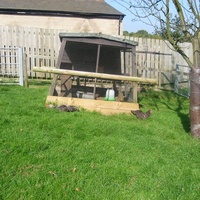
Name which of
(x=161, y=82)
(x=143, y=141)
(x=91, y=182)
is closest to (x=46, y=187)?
(x=91, y=182)

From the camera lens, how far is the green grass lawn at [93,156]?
119 inches

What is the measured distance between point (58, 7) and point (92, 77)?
1189 centimetres

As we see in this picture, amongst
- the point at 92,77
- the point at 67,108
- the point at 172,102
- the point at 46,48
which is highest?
the point at 46,48

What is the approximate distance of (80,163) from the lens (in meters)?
3.60

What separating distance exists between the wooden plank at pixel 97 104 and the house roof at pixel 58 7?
36.7 ft

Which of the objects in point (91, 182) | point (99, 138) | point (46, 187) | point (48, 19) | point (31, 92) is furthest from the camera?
point (48, 19)

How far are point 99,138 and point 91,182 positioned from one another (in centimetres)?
144

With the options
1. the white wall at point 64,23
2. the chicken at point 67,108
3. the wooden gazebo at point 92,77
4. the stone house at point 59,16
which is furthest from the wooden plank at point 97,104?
the white wall at point 64,23

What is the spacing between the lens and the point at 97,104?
21.0 ft

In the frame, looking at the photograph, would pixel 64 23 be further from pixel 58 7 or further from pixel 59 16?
pixel 58 7

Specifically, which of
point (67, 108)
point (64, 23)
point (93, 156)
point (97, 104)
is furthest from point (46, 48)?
point (93, 156)

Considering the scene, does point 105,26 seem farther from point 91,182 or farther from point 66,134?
point 91,182

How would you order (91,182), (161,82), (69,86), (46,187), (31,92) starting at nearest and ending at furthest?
(46,187), (91,182), (69,86), (31,92), (161,82)

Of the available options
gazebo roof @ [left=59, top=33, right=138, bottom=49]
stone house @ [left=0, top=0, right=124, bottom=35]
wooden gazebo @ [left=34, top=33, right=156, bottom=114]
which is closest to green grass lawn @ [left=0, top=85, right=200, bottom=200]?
wooden gazebo @ [left=34, top=33, right=156, bottom=114]
